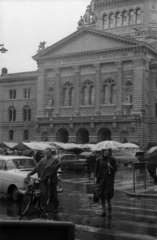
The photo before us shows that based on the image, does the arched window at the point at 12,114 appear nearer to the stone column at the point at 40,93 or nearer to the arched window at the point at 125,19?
the stone column at the point at 40,93

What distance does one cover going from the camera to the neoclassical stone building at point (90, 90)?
5628 cm

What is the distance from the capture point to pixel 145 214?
41.7 feet

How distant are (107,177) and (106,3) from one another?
227 ft

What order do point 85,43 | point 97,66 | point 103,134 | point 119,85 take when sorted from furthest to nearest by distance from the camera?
point 85,43, point 97,66, point 103,134, point 119,85

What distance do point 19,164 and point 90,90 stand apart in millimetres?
44957

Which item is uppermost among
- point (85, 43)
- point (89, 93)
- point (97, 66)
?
point (85, 43)

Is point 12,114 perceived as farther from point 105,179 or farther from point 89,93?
point 105,179

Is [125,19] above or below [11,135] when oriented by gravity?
above

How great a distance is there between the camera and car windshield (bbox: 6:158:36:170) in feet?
54.4

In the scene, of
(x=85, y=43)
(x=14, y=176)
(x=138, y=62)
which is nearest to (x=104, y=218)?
(x=14, y=176)

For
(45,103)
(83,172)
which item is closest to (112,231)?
(83,172)

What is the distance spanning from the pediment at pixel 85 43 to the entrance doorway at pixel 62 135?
1185 cm

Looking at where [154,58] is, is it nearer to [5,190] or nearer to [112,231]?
[5,190]

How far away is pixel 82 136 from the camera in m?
61.3
